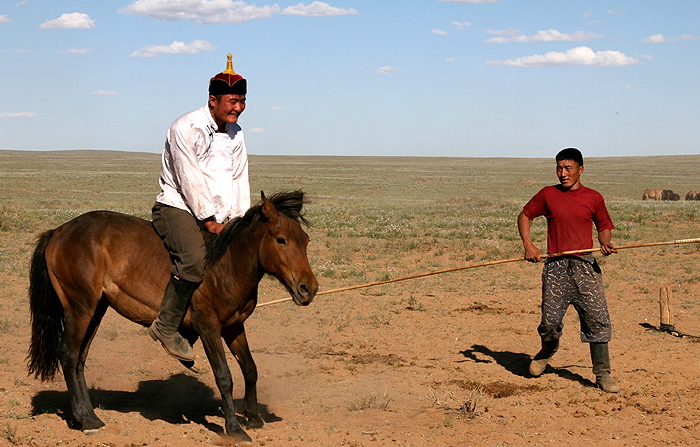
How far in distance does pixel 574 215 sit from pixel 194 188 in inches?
154

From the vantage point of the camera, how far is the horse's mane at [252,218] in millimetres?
6285

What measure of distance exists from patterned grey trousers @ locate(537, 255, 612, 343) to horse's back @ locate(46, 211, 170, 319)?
3.92 metres

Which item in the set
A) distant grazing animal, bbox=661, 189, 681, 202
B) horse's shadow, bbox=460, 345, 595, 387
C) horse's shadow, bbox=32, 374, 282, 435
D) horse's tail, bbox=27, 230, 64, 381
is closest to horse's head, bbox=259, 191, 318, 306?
horse's shadow, bbox=32, 374, 282, 435

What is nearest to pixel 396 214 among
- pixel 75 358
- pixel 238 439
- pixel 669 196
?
pixel 669 196

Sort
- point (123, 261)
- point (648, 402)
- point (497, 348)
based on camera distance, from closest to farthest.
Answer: point (123, 261)
point (648, 402)
point (497, 348)

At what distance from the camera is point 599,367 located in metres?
8.16

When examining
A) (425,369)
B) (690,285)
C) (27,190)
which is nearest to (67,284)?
(425,369)

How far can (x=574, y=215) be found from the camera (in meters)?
8.07

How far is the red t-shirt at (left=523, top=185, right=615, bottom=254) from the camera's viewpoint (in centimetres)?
807

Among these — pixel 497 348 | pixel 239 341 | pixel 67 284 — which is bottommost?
pixel 497 348

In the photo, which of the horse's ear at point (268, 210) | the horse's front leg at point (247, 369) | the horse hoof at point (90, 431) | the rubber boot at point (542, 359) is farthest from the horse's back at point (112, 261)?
the rubber boot at point (542, 359)

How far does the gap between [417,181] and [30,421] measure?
65422mm

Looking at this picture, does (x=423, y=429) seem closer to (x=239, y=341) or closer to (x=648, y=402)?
(x=239, y=341)

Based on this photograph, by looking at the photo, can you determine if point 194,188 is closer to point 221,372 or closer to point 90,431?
point 221,372
